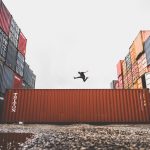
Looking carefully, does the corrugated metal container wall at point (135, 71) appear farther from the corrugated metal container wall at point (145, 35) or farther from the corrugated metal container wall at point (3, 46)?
the corrugated metal container wall at point (3, 46)

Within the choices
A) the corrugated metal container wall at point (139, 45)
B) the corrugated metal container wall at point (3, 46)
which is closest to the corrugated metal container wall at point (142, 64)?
the corrugated metal container wall at point (139, 45)

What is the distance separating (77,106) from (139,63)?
13183 millimetres

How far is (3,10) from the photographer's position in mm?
22219

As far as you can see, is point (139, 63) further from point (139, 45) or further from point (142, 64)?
point (139, 45)

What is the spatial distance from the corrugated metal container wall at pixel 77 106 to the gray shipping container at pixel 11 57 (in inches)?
208

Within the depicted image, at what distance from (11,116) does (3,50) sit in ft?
23.6

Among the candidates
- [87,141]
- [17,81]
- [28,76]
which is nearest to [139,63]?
[17,81]

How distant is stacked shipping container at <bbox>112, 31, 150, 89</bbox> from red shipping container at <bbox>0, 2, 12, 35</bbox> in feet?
52.1

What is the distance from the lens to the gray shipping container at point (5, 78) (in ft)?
69.5

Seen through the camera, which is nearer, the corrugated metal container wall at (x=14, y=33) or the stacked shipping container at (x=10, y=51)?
the stacked shipping container at (x=10, y=51)

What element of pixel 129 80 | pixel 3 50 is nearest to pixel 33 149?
pixel 3 50

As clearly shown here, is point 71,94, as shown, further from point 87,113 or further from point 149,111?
point 149,111

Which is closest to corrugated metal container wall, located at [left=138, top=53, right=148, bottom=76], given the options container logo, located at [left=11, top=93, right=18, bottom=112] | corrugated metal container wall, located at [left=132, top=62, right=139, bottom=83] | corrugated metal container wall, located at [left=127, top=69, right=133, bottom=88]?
corrugated metal container wall, located at [left=132, top=62, right=139, bottom=83]

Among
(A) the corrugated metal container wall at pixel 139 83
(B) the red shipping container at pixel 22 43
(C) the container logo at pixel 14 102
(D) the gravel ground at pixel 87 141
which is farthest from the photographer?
(B) the red shipping container at pixel 22 43
